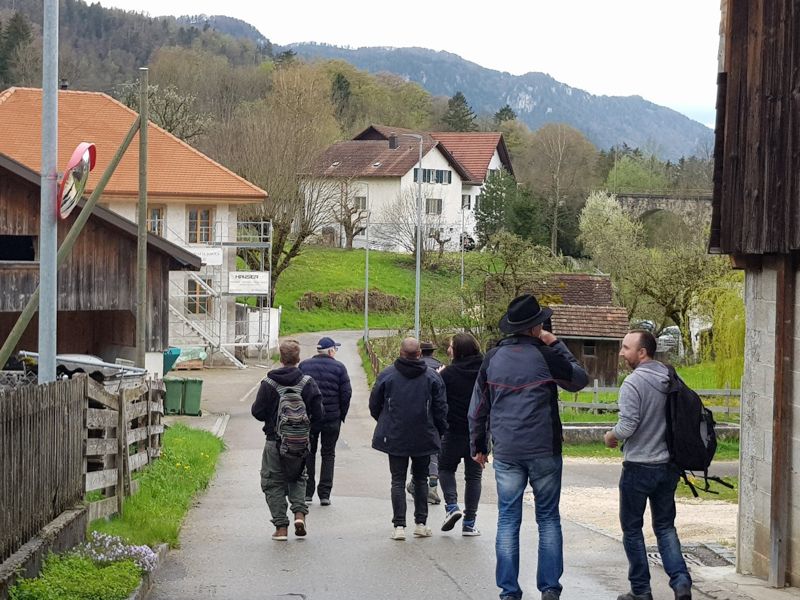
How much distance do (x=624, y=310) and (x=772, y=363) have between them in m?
37.8

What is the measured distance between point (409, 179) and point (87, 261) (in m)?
63.7

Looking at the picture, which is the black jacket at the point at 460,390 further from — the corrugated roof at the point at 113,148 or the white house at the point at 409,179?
the white house at the point at 409,179

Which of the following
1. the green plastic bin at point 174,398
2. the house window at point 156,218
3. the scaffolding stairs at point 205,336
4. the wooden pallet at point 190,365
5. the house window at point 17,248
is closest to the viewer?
the house window at point 17,248

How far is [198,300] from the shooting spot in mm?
48469

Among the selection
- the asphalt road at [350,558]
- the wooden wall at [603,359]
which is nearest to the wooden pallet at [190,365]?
the wooden wall at [603,359]

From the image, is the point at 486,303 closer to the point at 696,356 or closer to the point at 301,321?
the point at 696,356

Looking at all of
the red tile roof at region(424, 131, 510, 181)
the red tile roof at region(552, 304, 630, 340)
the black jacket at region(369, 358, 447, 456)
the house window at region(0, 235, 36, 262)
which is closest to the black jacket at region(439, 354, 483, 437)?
the black jacket at region(369, 358, 447, 456)

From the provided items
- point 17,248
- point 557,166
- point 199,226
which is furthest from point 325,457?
point 557,166

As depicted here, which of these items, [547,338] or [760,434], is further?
[760,434]

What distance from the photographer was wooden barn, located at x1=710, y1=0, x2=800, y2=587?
9.39m

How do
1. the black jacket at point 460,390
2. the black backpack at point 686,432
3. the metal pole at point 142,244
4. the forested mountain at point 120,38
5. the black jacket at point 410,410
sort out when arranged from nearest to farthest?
the black backpack at point 686,432
the black jacket at point 410,410
the black jacket at point 460,390
the metal pole at point 142,244
the forested mountain at point 120,38

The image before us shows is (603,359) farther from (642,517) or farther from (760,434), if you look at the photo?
(642,517)

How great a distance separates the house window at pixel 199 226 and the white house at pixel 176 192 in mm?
38

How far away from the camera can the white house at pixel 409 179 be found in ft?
274
